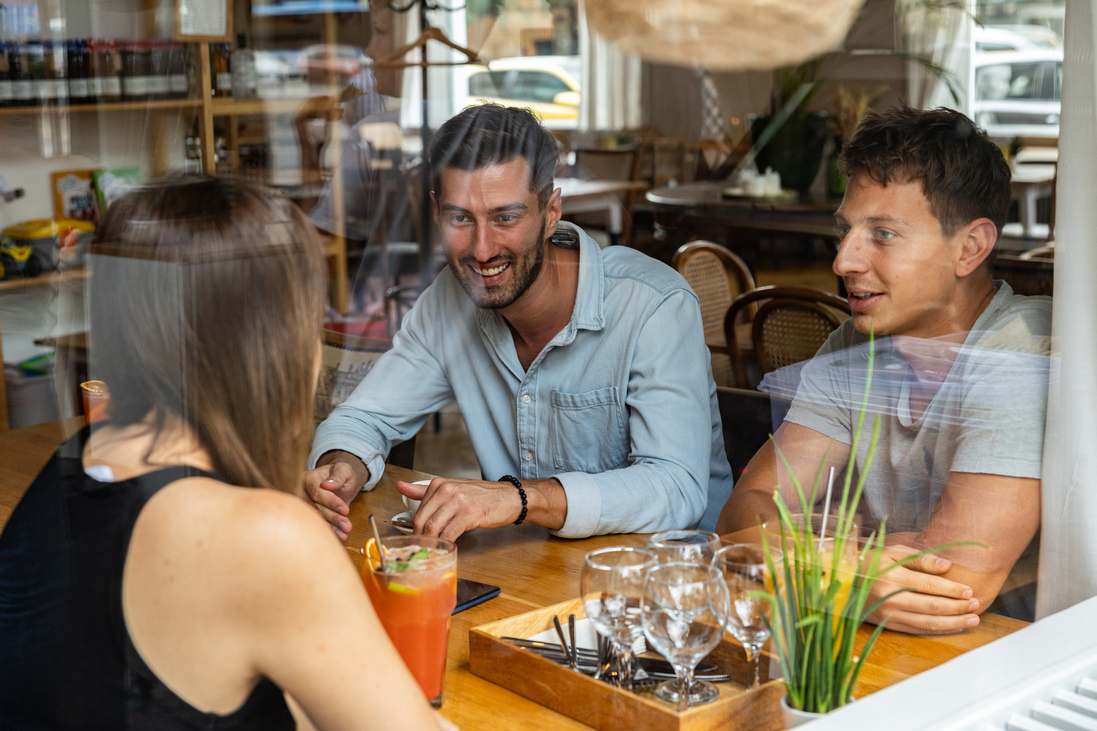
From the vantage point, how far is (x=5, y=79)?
2.06 metres

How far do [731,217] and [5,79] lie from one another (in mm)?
2534

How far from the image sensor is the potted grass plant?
862mm

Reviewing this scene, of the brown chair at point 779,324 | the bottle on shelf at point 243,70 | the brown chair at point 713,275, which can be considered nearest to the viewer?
the bottle on shelf at point 243,70

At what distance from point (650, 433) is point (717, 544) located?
1.92 ft

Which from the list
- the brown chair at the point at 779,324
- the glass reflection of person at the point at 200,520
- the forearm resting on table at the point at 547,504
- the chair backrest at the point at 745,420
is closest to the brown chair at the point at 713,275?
the brown chair at the point at 779,324

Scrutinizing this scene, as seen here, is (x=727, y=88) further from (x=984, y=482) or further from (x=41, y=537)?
(x=41, y=537)

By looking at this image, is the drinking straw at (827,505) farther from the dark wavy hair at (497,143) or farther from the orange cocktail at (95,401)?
the dark wavy hair at (497,143)

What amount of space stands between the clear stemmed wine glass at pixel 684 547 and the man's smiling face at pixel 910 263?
0.50 m

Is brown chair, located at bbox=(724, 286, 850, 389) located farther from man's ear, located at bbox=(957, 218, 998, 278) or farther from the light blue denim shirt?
man's ear, located at bbox=(957, 218, 998, 278)

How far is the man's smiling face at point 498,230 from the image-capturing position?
64.9 inches

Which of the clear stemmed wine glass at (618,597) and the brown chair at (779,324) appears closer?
the clear stemmed wine glass at (618,597)

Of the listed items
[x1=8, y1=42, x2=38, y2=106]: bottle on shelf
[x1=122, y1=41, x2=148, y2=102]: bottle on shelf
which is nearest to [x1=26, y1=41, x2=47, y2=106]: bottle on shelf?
[x1=8, y1=42, x2=38, y2=106]: bottle on shelf

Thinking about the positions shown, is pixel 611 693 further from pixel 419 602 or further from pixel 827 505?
pixel 827 505

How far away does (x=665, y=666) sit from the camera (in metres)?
0.93
